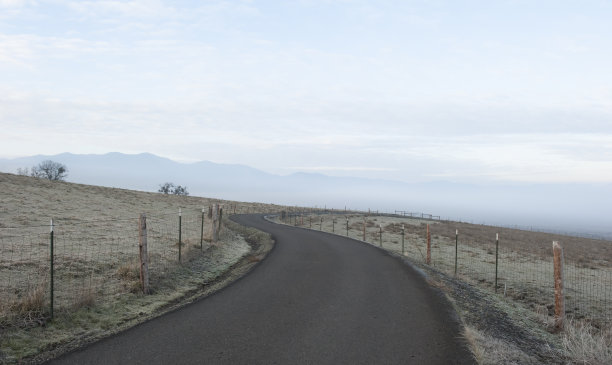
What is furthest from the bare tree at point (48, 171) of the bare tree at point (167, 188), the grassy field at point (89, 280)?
the grassy field at point (89, 280)

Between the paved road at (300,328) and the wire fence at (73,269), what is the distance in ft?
7.19

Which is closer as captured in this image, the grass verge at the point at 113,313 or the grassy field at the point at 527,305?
the grass verge at the point at 113,313

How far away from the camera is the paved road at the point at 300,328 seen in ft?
21.4

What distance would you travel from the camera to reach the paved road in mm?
6520

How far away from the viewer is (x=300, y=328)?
794 cm

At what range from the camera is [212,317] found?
8578mm

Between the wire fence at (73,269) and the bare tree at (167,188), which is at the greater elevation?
the bare tree at (167,188)

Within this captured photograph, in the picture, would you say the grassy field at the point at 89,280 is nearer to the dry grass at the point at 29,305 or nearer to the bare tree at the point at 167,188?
the dry grass at the point at 29,305

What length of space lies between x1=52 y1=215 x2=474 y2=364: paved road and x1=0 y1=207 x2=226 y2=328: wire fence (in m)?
2.19

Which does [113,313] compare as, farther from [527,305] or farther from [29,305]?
[527,305]

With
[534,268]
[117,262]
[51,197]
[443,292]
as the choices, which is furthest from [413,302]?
[51,197]

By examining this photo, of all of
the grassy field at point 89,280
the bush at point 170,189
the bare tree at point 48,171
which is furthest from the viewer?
the bush at point 170,189

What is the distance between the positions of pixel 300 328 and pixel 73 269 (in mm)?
8898

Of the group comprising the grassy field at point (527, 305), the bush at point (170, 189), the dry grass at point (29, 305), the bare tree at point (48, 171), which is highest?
the bare tree at point (48, 171)
